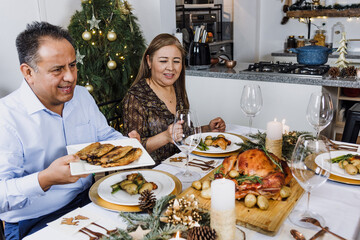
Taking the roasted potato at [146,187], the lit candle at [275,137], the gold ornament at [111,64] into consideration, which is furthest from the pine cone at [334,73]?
the roasted potato at [146,187]

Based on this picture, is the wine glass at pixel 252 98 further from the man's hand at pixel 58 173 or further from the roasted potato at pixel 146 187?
the man's hand at pixel 58 173

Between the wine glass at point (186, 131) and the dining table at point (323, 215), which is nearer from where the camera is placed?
the dining table at point (323, 215)

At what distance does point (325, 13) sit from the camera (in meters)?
4.87

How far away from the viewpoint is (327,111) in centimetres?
148

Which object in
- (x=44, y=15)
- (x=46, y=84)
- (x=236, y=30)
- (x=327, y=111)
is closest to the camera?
(x=46, y=84)

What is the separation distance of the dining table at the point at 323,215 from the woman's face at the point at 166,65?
0.93 metres

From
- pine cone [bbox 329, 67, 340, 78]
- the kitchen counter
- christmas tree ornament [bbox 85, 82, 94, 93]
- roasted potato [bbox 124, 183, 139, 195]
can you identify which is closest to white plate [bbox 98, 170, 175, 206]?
roasted potato [bbox 124, 183, 139, 195]

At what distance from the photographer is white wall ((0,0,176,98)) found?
2.45 metres

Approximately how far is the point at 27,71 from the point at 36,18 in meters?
1.55

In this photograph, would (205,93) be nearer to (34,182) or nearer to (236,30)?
(34,182)

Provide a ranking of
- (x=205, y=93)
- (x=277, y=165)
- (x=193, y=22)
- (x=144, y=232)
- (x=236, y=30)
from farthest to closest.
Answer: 1. (x=236, y=30)
2. (x=193, y=22)
3. (x=205, y=93)
4. (x=277, y=165)
5. (x=144, y=232)

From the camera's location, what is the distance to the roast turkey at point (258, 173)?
1049mm

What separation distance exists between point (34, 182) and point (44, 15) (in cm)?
192

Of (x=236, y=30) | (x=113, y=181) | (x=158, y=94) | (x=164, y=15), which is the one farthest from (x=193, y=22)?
(x=113, y=181)
